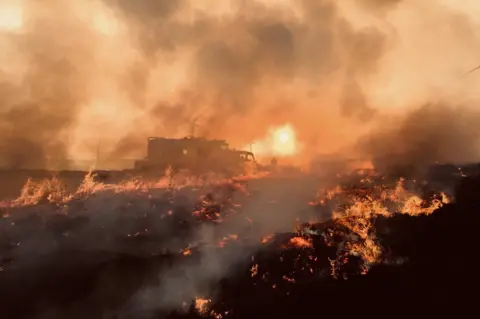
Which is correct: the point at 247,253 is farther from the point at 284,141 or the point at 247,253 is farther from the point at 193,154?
the point at 284,141

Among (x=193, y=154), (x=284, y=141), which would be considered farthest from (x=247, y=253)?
(x=284, y=141)

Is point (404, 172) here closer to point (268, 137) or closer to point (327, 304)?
point (327, 304)

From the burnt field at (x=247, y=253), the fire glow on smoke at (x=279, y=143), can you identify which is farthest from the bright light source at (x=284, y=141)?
the burnt field at (x=247, y=253)

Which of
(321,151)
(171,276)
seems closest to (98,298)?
(171,276)

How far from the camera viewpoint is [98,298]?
10.6 metres

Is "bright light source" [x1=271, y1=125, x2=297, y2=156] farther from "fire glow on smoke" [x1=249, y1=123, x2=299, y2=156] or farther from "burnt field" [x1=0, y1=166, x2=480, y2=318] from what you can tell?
"burnt field" [x1=0, y1=166, x2=480, y2=318]

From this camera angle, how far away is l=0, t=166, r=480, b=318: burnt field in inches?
407

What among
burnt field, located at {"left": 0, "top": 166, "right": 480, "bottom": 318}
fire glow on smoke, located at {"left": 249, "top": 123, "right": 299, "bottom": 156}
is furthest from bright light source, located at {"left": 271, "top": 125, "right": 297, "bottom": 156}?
burnt field, located at {"left": 0, "top": 166, "right": 480, "bottom": 318}

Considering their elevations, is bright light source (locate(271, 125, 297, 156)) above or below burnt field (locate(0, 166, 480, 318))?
above

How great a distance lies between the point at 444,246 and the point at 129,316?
27.7 ft

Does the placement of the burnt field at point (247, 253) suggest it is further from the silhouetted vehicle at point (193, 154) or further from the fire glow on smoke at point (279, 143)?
the fire glow on smoke at point (279, 143)

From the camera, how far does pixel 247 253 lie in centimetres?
1216

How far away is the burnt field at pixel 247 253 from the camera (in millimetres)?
10336

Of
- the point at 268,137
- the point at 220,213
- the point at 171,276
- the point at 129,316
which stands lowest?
the point at 129,316
